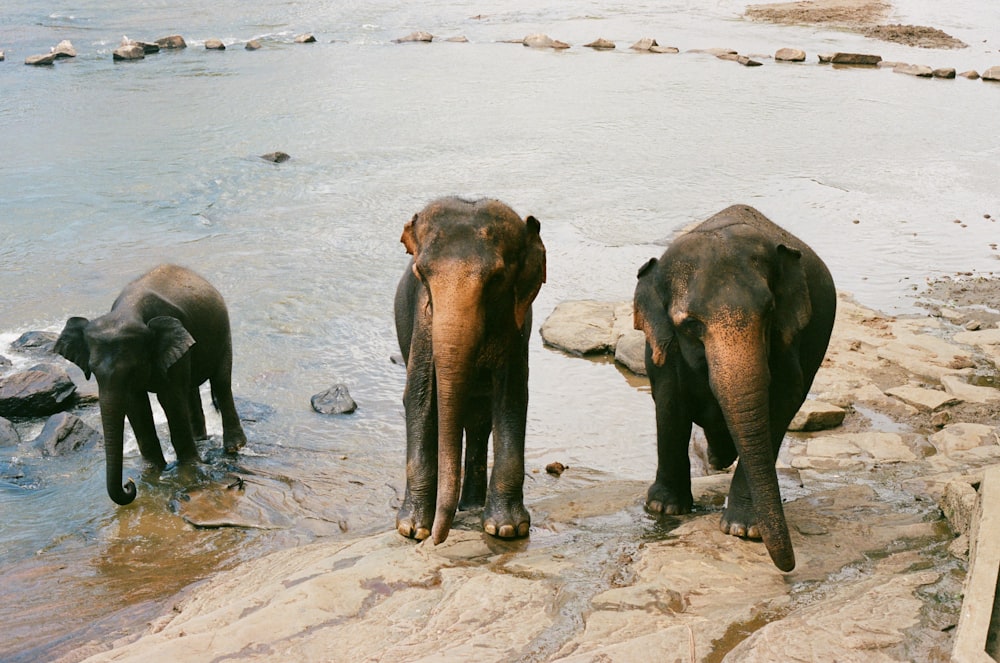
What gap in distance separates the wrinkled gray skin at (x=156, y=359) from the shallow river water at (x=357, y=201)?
0.98ft

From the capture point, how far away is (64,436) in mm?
8320

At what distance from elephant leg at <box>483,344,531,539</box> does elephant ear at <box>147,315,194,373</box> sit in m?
2.51

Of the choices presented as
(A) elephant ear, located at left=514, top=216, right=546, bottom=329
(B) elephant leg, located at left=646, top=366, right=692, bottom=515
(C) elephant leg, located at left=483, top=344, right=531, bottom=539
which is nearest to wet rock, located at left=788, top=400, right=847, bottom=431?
(B) elephant leg, located at left=646, top=366, right=692, bottom=515

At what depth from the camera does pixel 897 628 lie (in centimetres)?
407

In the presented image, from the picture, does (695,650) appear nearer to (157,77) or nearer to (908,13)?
(157,77)

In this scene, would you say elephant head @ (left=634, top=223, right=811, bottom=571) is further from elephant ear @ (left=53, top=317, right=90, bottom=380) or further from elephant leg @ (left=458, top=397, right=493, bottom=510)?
elephant ear @ (left=53, top=317, right=90, bottom=380)

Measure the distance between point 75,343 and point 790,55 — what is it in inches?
944

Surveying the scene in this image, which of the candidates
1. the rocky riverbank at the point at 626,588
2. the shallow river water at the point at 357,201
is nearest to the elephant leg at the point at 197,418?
the shallow river water at the point at 357,201

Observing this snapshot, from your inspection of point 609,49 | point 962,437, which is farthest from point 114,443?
point 609,49

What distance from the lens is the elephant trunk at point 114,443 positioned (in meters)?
6.83

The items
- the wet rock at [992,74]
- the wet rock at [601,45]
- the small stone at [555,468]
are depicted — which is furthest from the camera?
the wet rock at [601,45]

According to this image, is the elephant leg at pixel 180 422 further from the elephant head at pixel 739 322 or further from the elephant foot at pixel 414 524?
the elephant head at pixel 739 322

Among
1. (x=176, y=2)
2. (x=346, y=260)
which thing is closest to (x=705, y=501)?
(x=346, y=260)

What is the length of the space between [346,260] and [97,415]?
14.4 feet
